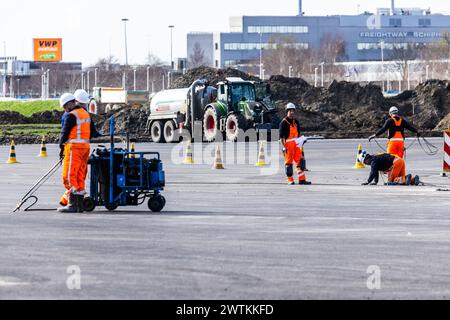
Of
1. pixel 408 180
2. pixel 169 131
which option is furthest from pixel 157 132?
pixel 408 180

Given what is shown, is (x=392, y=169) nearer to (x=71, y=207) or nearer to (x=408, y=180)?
(x=408, y=180)

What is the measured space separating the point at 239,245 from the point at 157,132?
1606 inches

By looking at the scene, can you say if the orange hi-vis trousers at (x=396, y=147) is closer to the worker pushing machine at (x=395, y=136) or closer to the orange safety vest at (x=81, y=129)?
the worker pushing machine at (x=395, y=136)

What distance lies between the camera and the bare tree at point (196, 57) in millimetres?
185375

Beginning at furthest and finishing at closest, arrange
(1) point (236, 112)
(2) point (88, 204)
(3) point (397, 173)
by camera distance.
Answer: (1) point (236, 112) < (3) point (397, 173) < (2) point (88, 204)

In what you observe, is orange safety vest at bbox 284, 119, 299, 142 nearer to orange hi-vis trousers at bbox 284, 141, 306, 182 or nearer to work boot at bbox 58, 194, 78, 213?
orange hi-vis trousers at bbox 284, 141, 306, 182

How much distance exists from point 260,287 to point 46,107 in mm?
93016

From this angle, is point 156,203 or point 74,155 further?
point 156,203

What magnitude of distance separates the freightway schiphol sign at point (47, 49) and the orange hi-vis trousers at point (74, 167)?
505ft

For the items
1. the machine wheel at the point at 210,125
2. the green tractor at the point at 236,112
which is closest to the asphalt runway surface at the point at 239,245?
the green tractor at the point at 236,112

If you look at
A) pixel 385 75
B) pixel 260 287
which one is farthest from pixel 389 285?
pixel 385 75

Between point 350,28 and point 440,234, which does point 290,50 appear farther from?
point 440,234

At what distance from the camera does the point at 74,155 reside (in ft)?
61.5

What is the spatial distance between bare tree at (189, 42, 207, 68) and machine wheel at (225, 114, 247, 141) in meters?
135
